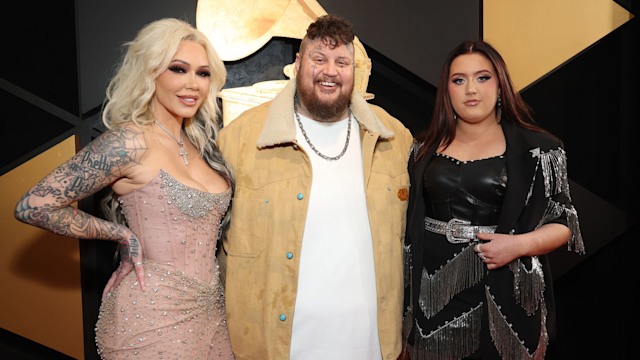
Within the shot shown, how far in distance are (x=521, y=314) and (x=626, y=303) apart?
5.48ft

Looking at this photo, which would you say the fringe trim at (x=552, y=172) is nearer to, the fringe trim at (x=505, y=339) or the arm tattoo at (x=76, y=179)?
the fringe trim at (x=505, y=339)

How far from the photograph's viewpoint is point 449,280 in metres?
2.67

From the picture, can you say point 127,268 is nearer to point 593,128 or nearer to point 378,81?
point 378,81

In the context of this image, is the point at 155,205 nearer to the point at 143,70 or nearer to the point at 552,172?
the point at 143,70

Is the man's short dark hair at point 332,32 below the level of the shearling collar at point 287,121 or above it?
above

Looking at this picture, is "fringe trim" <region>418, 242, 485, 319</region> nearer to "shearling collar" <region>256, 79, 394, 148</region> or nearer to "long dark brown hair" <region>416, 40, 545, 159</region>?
"long dark brown hair" <region>416, 40, 545, 159</region>

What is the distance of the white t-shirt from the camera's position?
8.63ft

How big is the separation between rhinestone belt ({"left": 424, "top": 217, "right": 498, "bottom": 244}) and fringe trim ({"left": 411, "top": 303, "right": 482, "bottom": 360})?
1.03 feet

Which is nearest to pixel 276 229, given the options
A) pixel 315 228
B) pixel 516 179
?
pixel 315 228

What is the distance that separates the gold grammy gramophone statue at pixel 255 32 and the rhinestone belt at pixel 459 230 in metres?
1.01

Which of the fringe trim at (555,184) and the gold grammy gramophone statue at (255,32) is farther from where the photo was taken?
the gold grammy gramophone statue at (255,32)

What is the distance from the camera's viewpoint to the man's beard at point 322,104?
274 cm

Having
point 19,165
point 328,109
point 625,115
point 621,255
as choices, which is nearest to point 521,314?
point 328,109

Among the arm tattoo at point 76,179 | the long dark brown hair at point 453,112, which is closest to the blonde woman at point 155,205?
the arm tattoo at point 76,179
